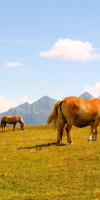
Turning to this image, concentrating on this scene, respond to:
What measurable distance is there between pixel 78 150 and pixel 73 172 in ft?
13.9

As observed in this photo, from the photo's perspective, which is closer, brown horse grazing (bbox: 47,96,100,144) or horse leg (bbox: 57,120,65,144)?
brown horse grazing (bbox: 47,96,100,144)

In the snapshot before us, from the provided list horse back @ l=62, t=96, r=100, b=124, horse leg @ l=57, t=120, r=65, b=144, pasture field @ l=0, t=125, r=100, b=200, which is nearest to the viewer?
pasture field @ l=0, t=125, r=100, b=200

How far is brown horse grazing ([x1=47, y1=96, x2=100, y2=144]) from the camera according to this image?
18.3 meters

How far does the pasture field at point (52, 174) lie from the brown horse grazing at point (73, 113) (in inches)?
86.0

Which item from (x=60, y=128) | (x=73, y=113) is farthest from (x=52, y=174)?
(x=60, y=128)

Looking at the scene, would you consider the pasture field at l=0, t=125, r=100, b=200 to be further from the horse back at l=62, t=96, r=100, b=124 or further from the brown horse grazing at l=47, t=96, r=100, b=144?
the horse back at l=62, t=96, r=100, b=124

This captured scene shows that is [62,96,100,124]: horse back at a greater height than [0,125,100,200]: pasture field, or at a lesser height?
greater

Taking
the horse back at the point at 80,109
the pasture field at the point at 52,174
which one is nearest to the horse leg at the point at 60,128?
the horse back at the point at 80,109

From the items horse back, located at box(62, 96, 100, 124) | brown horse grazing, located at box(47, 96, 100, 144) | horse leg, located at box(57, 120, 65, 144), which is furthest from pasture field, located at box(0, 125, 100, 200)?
horse back, located at box(62, 96, 100, 124)

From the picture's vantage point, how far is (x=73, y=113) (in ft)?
60.4

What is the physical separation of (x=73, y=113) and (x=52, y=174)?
709cm

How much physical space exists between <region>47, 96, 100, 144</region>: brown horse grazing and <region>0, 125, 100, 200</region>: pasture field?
2.18m

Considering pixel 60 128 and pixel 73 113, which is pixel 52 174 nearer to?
pixel 73 113

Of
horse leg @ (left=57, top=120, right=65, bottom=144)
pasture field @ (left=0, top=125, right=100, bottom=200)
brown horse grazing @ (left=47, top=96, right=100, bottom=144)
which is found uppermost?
brown horse grazing @ (left=47, top=96, right=100, bottom=144)
